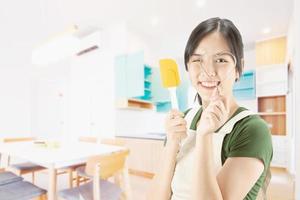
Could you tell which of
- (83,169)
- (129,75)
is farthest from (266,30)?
(83,169)

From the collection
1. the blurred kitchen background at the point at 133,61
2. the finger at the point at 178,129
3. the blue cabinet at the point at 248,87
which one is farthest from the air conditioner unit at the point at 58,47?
the blue cabinet at the point at 248,87

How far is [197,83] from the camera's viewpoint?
519 mm

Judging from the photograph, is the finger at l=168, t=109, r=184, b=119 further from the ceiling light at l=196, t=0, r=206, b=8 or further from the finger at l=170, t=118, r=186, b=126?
the ceiling light at l=196, t=0, r=206, b=8

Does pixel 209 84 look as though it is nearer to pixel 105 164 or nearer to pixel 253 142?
pixel 253 142

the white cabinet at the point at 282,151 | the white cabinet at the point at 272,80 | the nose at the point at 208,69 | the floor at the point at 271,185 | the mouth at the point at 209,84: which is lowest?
the floor at the point at 271,185

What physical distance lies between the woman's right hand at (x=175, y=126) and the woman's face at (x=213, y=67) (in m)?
0.10

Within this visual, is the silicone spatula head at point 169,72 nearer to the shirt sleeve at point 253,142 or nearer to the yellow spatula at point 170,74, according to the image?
the yellow spatula at point 170,74

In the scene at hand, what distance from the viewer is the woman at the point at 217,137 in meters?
0.45

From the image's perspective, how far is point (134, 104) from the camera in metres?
3.78

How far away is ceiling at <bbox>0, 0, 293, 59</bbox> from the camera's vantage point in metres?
2.80

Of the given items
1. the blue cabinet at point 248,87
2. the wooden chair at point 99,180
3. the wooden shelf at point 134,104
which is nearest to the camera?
the wooden chair at point 99,180

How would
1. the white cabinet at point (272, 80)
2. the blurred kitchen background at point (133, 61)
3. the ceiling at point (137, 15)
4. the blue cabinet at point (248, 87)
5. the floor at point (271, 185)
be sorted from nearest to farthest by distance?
1. the floor at point (271, 185)
2. the ceiling at point (137, 15)
3. the blurred kitchen background at point (133, 61)
4. the white cabinet at point (272, 80)
5. the blue cabinet at point (248, 87)

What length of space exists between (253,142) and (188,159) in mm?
184

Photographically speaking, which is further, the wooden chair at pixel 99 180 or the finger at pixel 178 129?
the wooden chair at pixel 99 180
